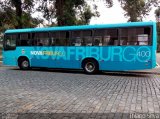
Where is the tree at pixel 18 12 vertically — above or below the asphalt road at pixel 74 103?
above

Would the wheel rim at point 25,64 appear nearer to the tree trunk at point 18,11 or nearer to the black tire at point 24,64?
the black tire at point 24,64

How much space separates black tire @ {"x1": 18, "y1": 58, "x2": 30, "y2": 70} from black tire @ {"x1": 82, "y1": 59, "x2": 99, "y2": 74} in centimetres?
457

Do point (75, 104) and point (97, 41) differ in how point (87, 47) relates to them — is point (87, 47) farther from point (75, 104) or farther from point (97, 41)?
point (75, 104)

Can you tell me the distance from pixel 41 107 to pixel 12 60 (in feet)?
52.7

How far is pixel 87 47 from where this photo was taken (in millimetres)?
20375

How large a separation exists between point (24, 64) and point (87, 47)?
5.38 m

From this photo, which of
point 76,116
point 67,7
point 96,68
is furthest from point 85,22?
point 76,116

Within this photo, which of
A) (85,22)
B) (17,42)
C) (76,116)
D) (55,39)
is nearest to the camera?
(76,116)

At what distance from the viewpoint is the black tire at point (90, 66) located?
20.3 metres

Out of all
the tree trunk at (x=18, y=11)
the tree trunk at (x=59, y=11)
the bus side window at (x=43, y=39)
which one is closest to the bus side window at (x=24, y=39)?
the bus side window at (x=43, y=39)

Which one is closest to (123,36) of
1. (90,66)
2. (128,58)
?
(128,58)

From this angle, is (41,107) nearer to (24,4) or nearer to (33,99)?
(33,99)

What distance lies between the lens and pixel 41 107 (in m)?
8.12

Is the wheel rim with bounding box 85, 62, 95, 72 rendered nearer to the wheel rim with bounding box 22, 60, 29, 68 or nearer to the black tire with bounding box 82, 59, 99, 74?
the black tire with bounding box 82, 59, 99, 74
